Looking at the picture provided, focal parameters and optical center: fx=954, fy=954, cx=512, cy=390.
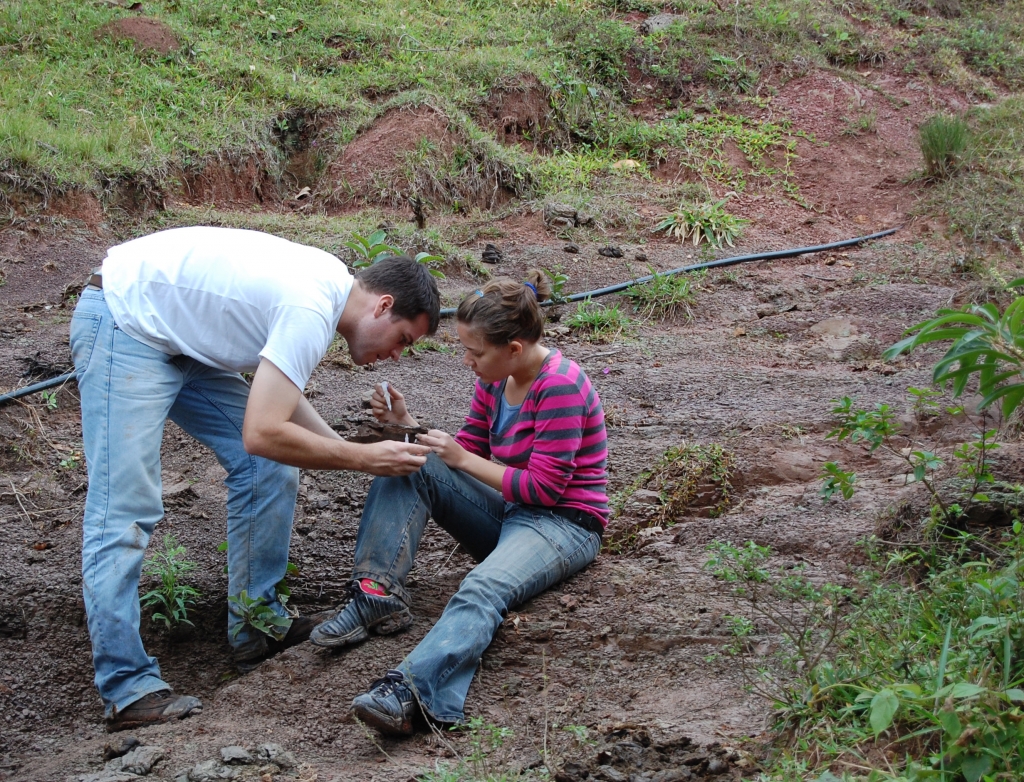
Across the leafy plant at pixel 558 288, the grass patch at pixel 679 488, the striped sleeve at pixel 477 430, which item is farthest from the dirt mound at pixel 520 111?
the striped sleeve at pixel 477 430

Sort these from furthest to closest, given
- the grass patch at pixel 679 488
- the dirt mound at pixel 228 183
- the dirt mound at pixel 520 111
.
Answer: the dirt mound at pixel 520 111
the dirt mound at pixel 228 183
the grass patch at pixel 679 488

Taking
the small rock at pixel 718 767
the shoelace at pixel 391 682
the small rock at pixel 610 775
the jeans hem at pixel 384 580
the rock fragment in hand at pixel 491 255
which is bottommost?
the rock fragment in hand at pixel 491 255

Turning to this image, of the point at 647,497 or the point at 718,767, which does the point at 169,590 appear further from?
the point at 718,767

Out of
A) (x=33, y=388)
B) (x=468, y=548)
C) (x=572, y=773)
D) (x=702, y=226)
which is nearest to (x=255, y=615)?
(x=468, y=548)

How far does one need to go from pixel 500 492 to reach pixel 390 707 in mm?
828

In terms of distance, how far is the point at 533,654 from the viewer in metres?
2.68

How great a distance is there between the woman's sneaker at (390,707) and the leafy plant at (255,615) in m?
0.62

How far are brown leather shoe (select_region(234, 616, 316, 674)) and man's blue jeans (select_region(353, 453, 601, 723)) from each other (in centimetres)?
35

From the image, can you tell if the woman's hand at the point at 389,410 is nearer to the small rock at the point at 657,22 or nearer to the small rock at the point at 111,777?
the small rock at the point at 111,777

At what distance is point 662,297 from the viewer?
594 centimetres

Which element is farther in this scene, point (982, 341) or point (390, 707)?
point (390, 707)

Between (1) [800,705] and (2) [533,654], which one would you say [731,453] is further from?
(1) [800,705]

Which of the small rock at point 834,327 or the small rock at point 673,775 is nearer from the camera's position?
the small rock at point 673,775

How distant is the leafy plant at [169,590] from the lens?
303cm
